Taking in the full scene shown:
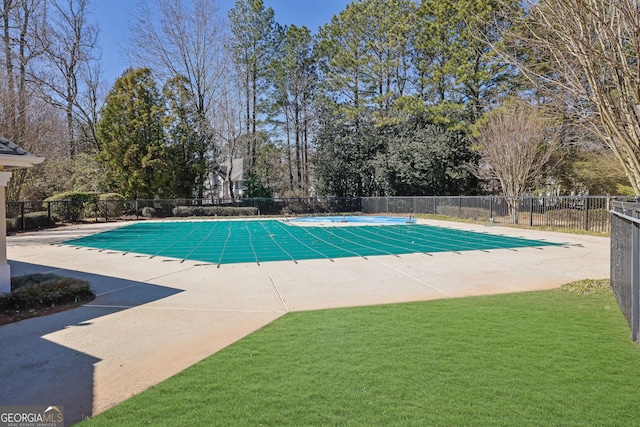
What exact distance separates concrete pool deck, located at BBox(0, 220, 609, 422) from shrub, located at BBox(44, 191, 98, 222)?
1191 centimetres

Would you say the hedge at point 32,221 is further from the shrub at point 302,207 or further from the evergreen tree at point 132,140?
the shrub at point 302,207

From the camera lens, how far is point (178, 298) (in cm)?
559

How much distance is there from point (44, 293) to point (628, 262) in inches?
284

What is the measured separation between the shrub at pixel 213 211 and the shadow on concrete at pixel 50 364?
805 inches

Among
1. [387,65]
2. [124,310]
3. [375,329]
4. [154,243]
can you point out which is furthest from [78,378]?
[387,65]

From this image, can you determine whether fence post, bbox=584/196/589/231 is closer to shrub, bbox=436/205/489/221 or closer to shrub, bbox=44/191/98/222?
shrub, bbox=436/205/489/221

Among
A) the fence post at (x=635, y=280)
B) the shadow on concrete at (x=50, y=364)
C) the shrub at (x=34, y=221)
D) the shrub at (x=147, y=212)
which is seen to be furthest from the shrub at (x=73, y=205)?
the fence post at (x=635, y=280)

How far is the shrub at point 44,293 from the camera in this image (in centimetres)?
509

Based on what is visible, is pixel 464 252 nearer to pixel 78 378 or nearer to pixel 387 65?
pixel 78 378

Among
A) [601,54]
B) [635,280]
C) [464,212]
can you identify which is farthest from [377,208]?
[635,280]

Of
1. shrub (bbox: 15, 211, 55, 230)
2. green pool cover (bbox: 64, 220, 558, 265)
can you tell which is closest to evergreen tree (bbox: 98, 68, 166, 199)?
shrub (bbox: 15, 211, 55, 230)

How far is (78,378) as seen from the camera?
308 cm

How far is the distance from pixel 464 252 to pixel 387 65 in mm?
22600

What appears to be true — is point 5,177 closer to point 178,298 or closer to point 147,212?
point 178,298
